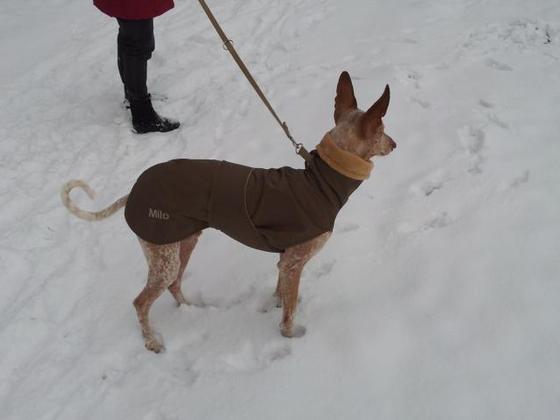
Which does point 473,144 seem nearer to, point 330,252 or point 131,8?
point 330,252

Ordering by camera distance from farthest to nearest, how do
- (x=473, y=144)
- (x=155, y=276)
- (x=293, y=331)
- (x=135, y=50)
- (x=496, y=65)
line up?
1. (x=496, y=65)
2. (x=135, y=50)
3. (x=473, y=144)
4. (x=293, y=331)
5. (x=155, y=276)

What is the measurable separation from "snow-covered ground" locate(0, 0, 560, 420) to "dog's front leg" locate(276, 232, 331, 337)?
0.34 ft

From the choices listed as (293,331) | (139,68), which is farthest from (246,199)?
(139,68)

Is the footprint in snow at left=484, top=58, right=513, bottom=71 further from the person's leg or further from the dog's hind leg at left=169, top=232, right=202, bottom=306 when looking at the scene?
the dog's hind leg at left=169, top=232, right=202, bottom=306

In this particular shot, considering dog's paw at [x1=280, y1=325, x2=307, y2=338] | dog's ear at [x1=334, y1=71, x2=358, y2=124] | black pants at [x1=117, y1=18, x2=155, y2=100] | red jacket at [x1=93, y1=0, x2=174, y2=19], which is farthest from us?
black pants at [x1=117, y1=18, x2=155, y2=100]

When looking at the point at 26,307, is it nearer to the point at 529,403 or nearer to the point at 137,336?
the point at 137,336

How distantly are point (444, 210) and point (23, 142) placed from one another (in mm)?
4865

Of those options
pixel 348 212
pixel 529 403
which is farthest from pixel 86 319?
pixel 529 403

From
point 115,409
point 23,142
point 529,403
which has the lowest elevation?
point 115,409

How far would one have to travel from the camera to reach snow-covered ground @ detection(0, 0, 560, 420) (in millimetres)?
2570

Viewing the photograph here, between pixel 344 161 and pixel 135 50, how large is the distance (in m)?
3.49

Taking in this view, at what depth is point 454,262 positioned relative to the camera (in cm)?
307

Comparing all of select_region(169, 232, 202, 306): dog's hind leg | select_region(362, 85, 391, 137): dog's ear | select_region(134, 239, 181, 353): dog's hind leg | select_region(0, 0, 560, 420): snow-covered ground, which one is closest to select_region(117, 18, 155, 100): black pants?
select_region(0, 0, 560, 420): snow-covered ground

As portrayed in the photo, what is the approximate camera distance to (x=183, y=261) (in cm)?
322
